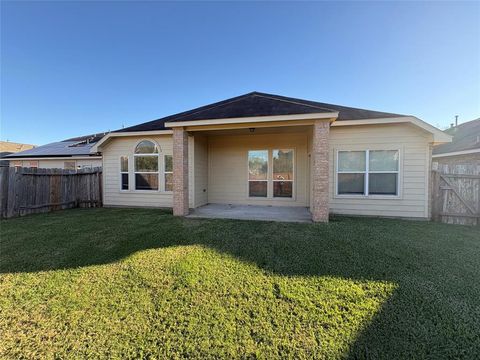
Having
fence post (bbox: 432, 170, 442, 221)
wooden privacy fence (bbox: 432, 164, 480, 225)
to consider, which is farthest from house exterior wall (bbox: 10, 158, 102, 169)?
wooden privacy fence (bbox: 432, 164, 480, 225)

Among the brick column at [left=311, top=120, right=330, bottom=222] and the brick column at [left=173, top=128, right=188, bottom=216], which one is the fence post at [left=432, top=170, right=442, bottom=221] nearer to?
the brick column at [left=311, top=120, right=330, bottom=222]

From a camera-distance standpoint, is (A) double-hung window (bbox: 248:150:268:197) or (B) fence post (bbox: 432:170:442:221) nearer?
(B) fence post (bbox: 432:170:442:221)

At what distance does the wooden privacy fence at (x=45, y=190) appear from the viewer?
7059mm

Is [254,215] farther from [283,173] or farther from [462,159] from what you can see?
[462,159]

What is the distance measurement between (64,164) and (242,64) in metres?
14.1

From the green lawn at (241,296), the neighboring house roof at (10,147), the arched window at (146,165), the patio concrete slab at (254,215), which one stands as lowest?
the green lawn at (241,296)

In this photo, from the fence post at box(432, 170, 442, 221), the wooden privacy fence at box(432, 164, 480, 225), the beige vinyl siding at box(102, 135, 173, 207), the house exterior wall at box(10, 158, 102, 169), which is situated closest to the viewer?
the wooden privacy fence at box(432, 164, 480, 225)

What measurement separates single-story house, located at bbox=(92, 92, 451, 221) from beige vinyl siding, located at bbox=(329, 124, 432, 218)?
29 millimetres

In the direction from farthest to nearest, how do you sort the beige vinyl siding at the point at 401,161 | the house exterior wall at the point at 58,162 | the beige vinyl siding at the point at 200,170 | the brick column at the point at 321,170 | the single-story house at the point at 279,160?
the house exterior wall at the point at 58,162, the beige vinyl siding at the point at 200,170, the beige vinyl siding at the point at 401,161, the single-story house at the point at 279,160, the brick column at the point at 321,170

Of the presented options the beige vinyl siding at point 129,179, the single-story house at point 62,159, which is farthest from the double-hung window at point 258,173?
the single-story house at point 62,159

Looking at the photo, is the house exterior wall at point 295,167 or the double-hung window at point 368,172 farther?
the double-hung window at point 368,172

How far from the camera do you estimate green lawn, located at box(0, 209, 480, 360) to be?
203 centimetres

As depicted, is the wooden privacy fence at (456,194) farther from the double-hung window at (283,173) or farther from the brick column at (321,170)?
the double-hung window at (283,173)

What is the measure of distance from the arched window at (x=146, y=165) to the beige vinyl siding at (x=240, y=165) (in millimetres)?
2348
